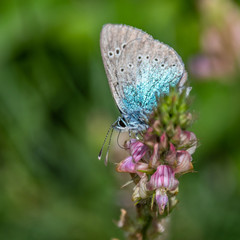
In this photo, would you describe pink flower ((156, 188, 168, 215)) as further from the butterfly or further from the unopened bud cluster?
the butterfly

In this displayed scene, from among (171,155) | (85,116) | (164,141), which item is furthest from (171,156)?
(85,116)

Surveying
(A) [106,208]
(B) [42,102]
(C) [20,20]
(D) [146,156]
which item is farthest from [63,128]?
(D) [146,156]

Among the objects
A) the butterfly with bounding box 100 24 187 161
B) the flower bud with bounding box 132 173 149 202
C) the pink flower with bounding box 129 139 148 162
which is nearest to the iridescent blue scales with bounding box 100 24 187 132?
the butterfly with bounding box 100 24 187 161

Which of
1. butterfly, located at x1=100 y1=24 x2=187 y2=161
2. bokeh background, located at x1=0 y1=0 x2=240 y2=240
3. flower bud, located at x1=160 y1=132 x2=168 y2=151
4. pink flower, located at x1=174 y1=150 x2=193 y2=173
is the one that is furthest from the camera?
bokeh background, located at x1=0 y1=0 x2=240 y2=240

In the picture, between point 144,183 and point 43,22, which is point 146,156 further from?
point 43,22

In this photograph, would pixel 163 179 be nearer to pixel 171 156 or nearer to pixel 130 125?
pixel 171 156

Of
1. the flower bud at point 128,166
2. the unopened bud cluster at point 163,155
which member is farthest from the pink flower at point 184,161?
the flower bud at point 128,166
